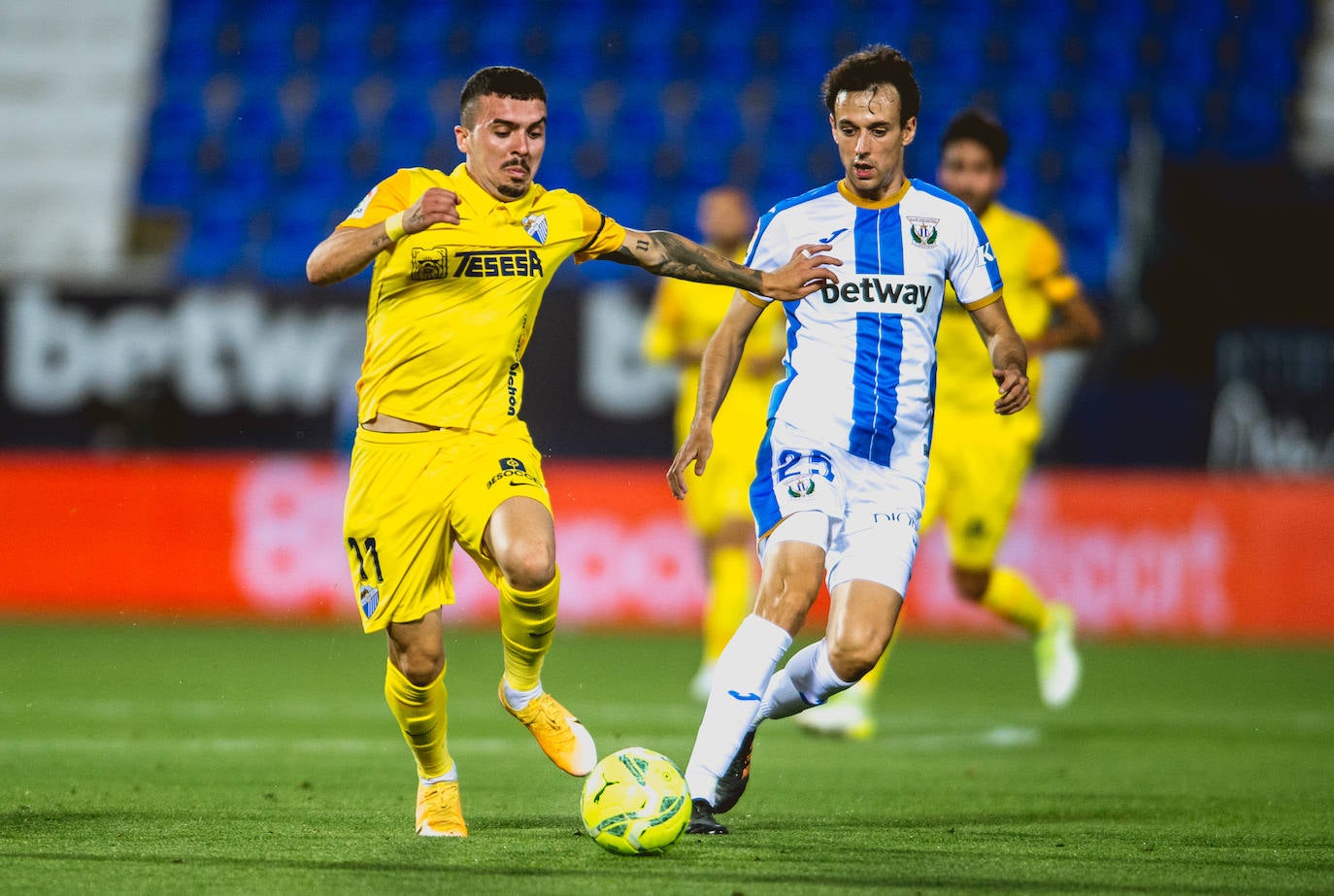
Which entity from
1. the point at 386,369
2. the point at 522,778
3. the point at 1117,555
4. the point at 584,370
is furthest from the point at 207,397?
the point at 386,369

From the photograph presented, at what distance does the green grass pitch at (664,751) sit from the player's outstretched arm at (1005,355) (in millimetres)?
1230

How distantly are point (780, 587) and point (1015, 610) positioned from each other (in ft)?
11.5

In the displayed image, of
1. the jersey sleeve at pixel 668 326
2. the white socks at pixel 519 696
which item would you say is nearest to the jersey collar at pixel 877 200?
the white socks at pixel 519 696

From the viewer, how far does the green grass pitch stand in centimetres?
445

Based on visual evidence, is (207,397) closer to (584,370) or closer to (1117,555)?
(584,370)

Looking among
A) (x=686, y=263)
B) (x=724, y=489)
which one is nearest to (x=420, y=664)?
(x=686, y=263)

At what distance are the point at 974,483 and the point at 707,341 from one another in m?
1.92

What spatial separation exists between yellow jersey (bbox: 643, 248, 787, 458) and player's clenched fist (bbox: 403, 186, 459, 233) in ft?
14.7

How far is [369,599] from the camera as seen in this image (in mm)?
5156

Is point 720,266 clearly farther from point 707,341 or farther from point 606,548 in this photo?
point 606,548

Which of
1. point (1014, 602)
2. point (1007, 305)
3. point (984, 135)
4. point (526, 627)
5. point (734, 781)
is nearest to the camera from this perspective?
point (734, 781)

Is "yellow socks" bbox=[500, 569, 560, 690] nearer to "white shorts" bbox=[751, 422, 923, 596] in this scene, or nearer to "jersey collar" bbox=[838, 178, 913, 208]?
"white shorts" bbox=[751, 422, 923, 596]

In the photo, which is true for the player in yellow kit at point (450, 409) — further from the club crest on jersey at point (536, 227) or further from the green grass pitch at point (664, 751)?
the green grass pitch at point (664, 751)

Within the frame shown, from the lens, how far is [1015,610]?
27.3 ft
